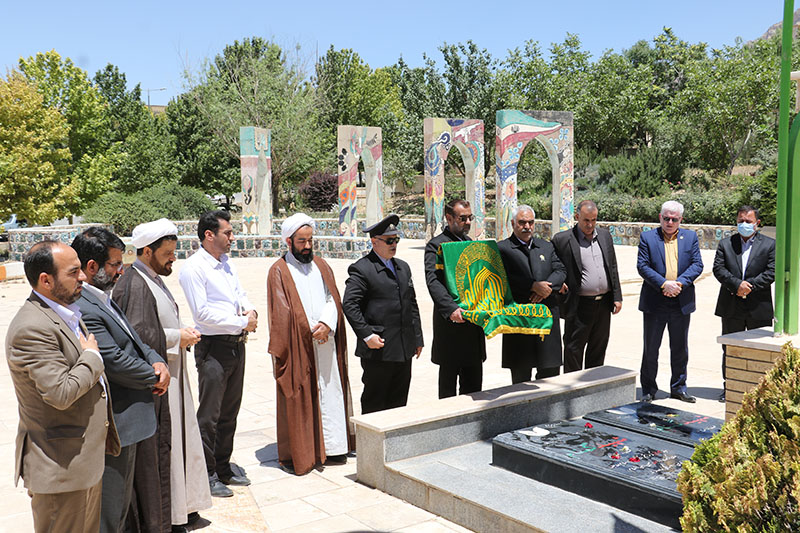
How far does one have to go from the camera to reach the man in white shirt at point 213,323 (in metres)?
4.79

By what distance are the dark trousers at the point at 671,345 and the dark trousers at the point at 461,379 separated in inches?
70.9

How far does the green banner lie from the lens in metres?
5.51

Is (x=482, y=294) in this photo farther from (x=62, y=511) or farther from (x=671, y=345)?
(x=62, y=511)

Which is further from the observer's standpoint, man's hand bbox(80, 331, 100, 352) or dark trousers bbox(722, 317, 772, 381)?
dark trousers bbox(722, 317, 772, 381)

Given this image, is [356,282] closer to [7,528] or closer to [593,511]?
[593,511]

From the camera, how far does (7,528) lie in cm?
436

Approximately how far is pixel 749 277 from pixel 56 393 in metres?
5.88

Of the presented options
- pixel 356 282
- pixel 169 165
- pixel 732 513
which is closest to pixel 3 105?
pixel 169 165

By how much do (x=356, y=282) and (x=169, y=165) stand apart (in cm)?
3458

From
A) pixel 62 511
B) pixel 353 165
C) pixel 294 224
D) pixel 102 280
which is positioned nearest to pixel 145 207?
pixel 353 165

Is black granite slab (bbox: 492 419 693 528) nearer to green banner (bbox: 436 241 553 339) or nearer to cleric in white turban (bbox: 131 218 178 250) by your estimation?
green banner (bbox: 436 241 553 339)

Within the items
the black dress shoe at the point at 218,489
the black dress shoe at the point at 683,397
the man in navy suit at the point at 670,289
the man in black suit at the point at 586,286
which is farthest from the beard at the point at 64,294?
the black dress shoe at the point at 683,397

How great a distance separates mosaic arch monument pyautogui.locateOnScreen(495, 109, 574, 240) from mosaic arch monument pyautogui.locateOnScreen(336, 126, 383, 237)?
12.1 ft

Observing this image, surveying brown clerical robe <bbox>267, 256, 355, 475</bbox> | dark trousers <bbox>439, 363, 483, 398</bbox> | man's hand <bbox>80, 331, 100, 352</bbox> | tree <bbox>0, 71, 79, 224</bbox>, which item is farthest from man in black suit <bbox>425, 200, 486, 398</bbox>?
tree <bbox>0, 71, 79, 224</bbox>
